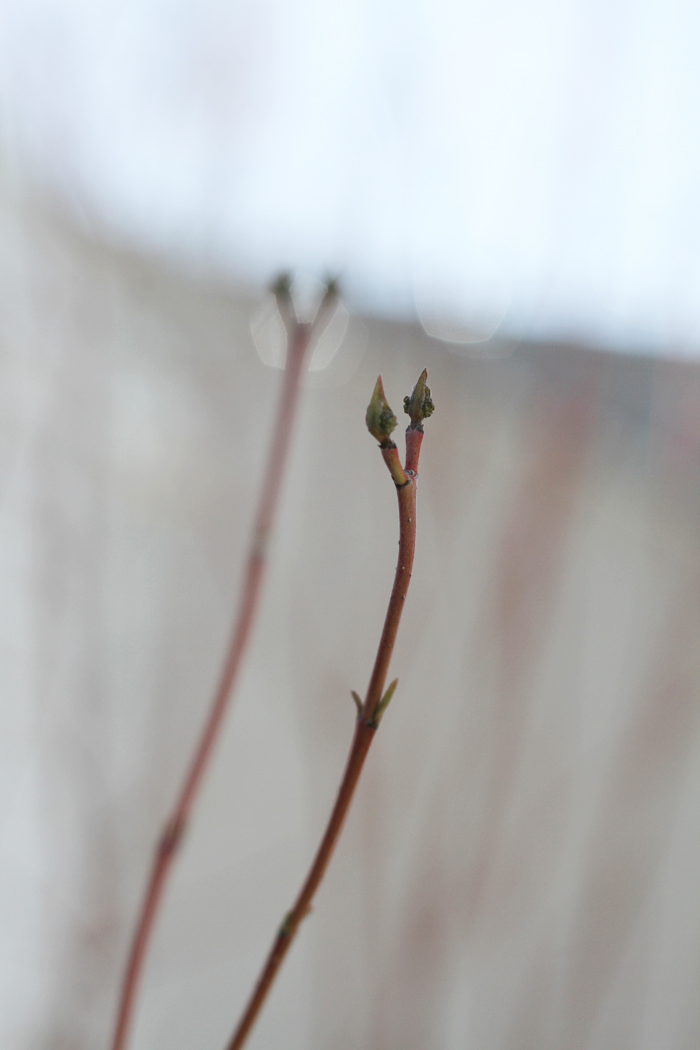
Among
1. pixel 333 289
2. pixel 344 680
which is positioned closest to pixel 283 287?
pixel 333 289

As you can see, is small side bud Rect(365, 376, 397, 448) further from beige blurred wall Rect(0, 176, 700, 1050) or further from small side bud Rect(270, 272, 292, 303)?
beige blurred wall Rect(0, 176, 700, 1050)

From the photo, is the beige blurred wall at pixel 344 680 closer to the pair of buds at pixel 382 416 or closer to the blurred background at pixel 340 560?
the blurred background at pixel 340 560

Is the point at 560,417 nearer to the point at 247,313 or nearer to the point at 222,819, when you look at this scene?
the point at 247,313

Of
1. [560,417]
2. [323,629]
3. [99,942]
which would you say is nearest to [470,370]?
[560,417]

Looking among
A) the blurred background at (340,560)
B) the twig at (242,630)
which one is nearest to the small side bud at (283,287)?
the twig at (242,630)

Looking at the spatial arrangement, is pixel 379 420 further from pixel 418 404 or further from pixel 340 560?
pixel 340 560

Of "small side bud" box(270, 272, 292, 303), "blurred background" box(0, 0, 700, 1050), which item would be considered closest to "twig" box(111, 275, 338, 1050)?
"small side bud" box(270, 272, 292, 303)
